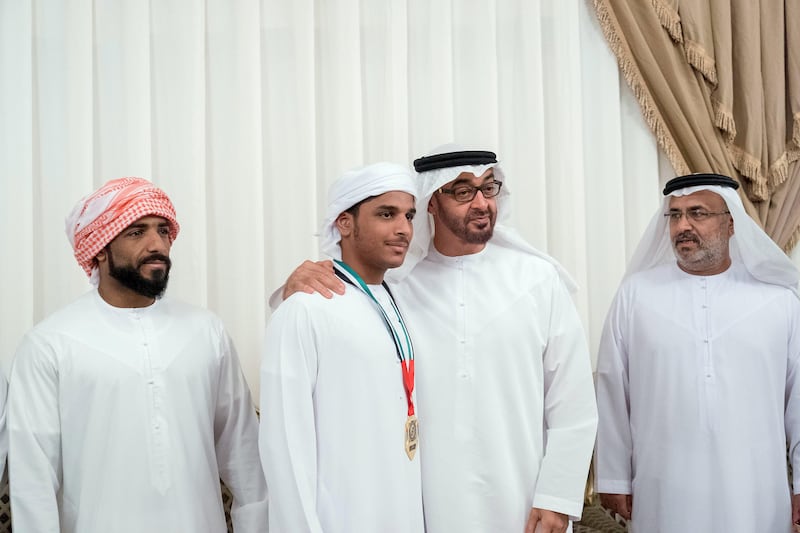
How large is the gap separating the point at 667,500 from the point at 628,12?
1978 mm

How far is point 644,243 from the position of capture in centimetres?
302

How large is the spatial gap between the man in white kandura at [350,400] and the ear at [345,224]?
0.01 m

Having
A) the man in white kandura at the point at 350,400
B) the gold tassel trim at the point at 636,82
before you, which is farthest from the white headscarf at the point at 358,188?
the gold tassel trim at the point at 636,82

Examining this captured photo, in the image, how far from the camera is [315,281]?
2.24 m

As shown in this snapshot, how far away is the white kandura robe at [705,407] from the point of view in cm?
269

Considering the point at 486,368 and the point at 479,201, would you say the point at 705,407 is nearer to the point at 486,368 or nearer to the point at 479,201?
the point at 486,368

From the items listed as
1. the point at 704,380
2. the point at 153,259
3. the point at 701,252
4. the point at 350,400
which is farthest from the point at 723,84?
the point at 153,259

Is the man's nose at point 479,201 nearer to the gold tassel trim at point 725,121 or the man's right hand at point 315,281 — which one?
the man's right hand at point 315,281

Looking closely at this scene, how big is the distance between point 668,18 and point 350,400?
7.50 ft

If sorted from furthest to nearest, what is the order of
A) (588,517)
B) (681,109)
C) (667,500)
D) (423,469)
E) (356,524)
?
(681,109) → (588,517) → (667,500) → (423,469) → (356,524)

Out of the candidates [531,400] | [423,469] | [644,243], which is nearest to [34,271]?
[423,469]

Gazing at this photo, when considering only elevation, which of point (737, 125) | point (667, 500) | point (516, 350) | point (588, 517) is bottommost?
point (588, 517)

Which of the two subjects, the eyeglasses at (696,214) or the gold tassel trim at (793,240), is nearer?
the eyeglasses at (696,214)

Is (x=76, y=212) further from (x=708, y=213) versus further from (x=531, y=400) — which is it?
(x=708, y=213)
